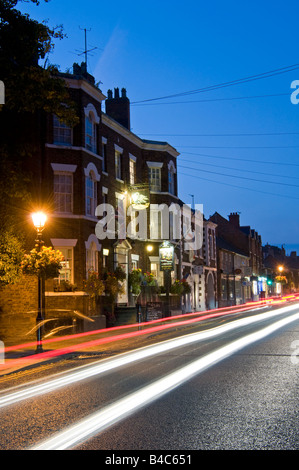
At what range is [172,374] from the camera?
9906 millimetres

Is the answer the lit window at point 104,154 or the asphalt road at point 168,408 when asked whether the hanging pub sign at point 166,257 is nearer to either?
the lit window at point 104,154

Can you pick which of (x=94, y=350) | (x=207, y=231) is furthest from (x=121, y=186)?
(x=207, y=231)

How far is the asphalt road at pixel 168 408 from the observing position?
562cm

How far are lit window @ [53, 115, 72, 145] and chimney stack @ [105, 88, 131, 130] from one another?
9266 mm

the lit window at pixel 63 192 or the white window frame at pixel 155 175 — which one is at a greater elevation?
the white window frame at pixel 155 175

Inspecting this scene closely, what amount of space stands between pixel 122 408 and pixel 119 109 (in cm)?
2947

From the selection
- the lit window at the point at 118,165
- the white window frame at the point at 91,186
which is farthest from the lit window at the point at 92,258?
the lit window at the point at 118,165

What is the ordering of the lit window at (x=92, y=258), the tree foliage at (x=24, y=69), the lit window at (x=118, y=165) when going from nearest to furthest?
1. the tree foliage at (x=24, y=69)
2. the lit window at (x=92, y=258)
3. the lit window at (x=118, y=165)

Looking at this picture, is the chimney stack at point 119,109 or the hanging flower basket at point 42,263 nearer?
the hanging flower basket at point 42,263

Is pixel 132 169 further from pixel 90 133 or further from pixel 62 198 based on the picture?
pixel 62 198

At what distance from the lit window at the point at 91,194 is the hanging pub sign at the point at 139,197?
4.83m

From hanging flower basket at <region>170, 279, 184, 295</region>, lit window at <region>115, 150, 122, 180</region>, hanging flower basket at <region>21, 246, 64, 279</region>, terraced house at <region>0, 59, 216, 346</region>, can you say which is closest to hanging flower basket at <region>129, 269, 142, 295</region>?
terraced house at <region>0, 59, 216, 346</region>

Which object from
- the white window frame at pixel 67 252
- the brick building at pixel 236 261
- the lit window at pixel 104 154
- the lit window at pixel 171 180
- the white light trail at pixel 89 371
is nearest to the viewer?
the white light trail at pixel 89 371

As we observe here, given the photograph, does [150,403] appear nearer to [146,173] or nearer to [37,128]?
[37,128]
